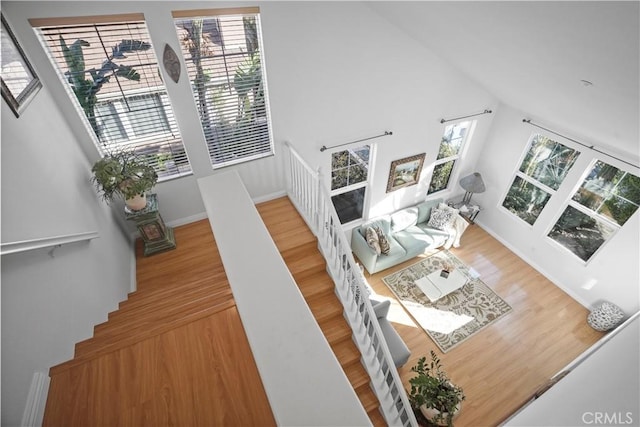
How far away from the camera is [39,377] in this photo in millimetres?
1665

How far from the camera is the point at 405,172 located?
529cm

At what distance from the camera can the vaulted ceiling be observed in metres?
1.64

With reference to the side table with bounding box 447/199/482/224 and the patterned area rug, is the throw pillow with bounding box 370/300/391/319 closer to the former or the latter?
the patterned area rug

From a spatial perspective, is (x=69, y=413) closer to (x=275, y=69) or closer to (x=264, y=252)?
(x=264, y=252)

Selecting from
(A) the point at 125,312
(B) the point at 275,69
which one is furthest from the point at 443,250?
(A) the point at 125,312

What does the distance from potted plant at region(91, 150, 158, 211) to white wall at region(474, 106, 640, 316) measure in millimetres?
5621

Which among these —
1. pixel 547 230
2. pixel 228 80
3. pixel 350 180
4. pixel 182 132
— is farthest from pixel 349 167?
pixel 547 230

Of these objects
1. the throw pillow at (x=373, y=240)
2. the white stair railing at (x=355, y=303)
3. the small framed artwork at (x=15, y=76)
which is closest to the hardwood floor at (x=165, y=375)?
the white stair railing at (x=355, y=303)

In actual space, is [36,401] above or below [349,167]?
above

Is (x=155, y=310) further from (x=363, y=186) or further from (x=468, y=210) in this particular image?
(x=468, y=210)

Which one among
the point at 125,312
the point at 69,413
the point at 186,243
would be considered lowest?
the point at 186,243

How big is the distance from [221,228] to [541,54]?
9.32 feet

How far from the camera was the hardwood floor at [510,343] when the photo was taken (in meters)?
3.83

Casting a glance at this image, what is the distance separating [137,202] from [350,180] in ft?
10.00
